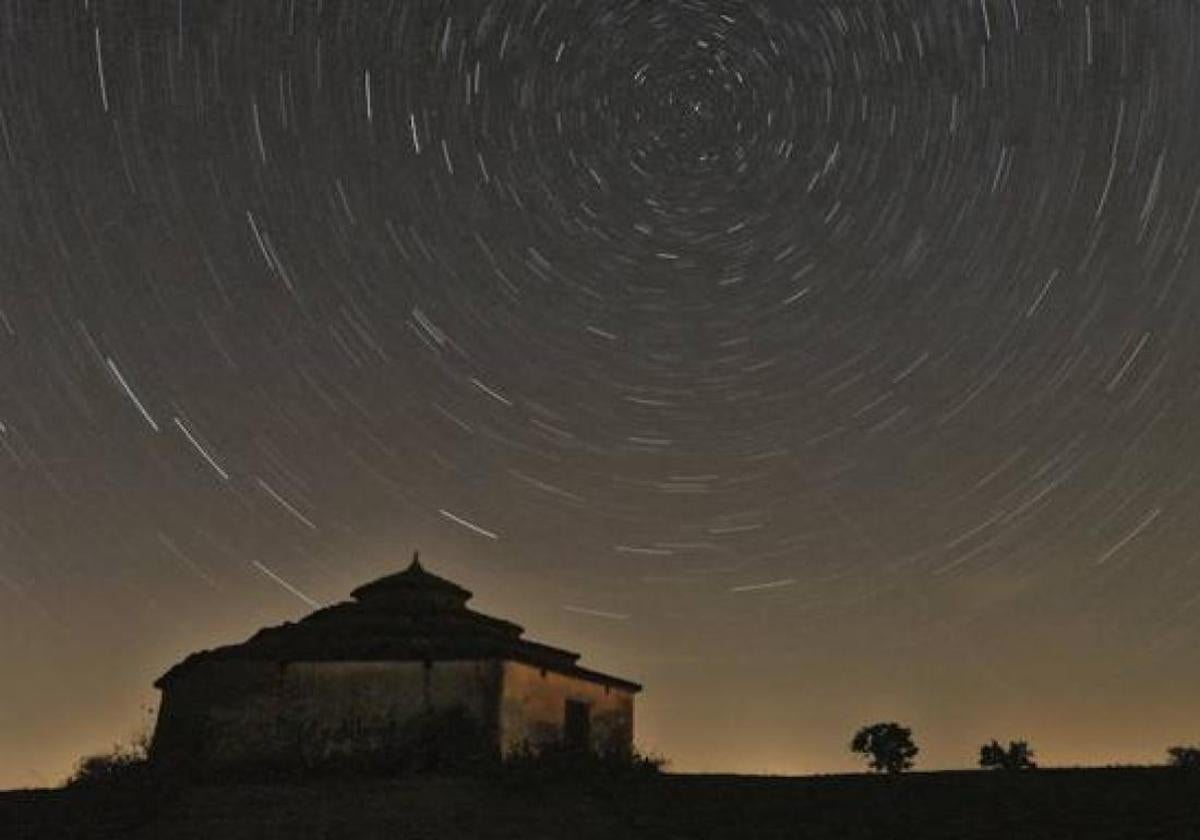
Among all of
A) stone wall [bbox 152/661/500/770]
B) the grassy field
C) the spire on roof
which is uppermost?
the spire on roof

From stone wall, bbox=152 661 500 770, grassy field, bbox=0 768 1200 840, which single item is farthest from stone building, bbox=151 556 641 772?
grassy field, bbox=0 768 1200 840

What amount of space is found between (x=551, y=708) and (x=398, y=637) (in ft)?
13.1

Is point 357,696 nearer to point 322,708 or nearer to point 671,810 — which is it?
point 322,708

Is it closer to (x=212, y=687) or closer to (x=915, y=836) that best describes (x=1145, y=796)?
(x=915, y=836)

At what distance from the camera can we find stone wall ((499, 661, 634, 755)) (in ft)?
83.8

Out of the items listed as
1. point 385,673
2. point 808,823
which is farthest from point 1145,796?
point 385,673

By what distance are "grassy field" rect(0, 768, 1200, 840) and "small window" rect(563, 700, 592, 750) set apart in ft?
18.8

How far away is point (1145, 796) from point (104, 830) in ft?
57.2

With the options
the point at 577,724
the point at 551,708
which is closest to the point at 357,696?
the point at 551,708

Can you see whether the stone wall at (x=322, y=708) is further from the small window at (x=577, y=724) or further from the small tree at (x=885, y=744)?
the small tree at (x=885, y=744)

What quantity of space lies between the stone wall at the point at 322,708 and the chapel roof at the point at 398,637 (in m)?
0.27

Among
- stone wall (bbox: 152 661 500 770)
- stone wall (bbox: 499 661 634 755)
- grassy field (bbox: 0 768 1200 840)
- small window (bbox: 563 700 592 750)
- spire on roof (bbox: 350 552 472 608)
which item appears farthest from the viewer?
spire on roof (bbox: 350 552 472 608)

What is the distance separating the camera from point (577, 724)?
1090 inches

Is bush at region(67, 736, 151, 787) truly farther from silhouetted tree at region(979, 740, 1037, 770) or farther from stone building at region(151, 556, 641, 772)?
silhouetted tree at region(979, 740, 1037, 770)
